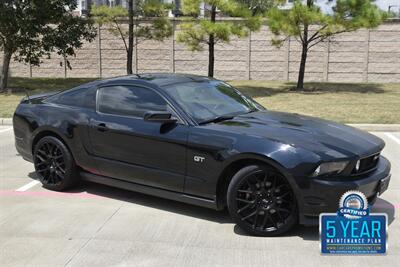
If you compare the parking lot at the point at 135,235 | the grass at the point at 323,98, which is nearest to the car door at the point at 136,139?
the parking lot at the point at 135,235

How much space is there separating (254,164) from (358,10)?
1414 centimetres

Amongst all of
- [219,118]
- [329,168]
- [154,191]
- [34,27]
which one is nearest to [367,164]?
[329,168]

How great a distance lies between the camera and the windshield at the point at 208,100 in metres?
5.09

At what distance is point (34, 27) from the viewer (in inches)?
676

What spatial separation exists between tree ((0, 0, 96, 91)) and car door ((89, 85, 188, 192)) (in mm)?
12536

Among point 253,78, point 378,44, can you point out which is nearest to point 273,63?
point 253,78

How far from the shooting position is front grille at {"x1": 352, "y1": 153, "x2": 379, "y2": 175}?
4.36 metres

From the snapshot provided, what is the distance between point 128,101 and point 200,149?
3.85 ft

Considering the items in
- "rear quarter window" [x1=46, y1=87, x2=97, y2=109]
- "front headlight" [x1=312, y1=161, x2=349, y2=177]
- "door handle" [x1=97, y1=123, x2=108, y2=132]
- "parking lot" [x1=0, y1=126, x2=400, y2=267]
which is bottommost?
"parking lot" [x1=0, y1=126, x2=400, y2=267]

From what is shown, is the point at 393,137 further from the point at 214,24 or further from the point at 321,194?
the point at 214,24

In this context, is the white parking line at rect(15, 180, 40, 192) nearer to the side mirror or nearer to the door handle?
the door handle

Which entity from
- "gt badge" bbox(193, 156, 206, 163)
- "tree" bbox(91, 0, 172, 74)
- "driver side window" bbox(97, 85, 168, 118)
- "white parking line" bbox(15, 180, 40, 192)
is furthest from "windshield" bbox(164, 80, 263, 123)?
"tree" bbox(91, 0, 172, 74)

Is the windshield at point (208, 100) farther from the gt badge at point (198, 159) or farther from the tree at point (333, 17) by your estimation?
the tree at point (333, 17)

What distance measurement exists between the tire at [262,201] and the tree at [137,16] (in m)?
16.5
